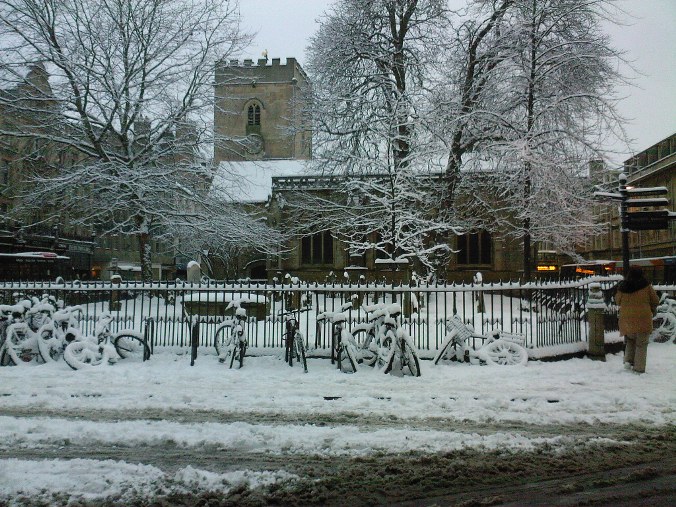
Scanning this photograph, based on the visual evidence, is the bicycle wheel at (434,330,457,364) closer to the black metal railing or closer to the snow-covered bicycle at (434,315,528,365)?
the snow-covered bicycle at (434,315,528,365)

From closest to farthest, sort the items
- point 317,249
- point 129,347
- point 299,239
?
point 129,347 < point 299,239 < point 317,249

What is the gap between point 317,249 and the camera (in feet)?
126

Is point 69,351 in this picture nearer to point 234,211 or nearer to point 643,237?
point 234,211

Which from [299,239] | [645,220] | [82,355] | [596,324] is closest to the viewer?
[82,355]

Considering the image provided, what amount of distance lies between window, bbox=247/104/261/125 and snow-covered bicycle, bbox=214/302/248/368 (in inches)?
1818

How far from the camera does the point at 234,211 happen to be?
2345 cm

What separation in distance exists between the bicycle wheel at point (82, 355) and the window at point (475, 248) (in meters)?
28.6

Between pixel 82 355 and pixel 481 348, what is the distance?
294 inches

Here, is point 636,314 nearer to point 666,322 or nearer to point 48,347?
point 666,322

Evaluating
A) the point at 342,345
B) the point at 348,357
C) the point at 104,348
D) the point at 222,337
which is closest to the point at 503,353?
the point at 348,357

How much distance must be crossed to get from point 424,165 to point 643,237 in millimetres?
38747

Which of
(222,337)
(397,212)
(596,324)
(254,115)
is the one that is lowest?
(222,337)

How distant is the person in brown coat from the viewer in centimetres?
952

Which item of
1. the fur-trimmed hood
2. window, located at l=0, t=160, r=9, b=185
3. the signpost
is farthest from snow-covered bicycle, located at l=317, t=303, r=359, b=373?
window, located at l=0, t=160, r=9, b=185
